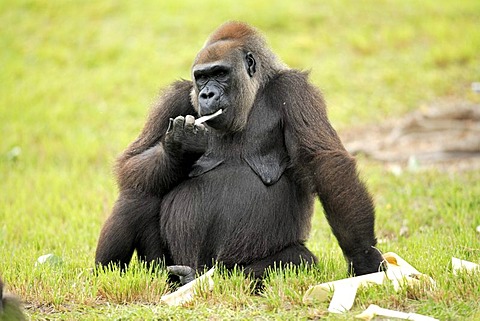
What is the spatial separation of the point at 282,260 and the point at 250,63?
1.58 metres

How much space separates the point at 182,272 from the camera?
5812 mm

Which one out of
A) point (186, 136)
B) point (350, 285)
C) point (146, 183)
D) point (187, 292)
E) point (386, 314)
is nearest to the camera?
point (386, 314)

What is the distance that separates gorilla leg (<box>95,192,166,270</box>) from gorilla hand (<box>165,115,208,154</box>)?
616 millimetres

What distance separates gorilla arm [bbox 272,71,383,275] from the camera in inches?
222

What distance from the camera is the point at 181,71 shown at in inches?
601

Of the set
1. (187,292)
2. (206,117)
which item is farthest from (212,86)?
(187,292)

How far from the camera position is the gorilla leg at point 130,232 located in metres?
6.19

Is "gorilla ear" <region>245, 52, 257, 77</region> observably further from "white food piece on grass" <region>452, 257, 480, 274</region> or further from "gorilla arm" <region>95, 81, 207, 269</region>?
"white food piece on grass" <region>452, 257, 480, 274</region>

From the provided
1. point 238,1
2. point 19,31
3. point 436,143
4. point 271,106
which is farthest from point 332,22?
point 271,106

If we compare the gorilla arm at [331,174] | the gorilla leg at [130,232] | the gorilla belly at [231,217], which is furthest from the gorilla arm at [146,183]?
the gorilla arm at [331,174]

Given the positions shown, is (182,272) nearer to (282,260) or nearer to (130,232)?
(130,232)

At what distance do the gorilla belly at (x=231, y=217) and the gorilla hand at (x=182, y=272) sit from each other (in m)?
0.24

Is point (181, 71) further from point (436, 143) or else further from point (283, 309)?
point (283, 309)

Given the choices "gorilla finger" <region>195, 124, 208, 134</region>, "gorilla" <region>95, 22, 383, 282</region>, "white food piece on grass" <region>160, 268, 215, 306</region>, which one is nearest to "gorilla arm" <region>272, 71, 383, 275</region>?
"gorilla" <region>95, 22, 383, 282</region>
